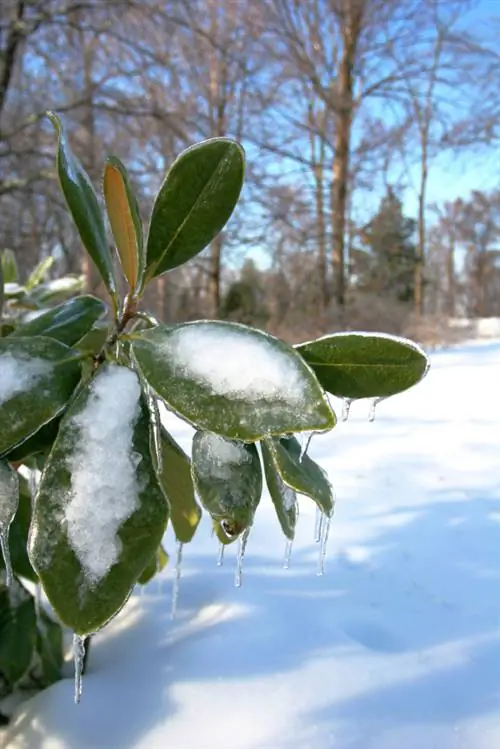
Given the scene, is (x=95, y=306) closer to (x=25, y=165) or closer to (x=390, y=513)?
(x=390, y=513)

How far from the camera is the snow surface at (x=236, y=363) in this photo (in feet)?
1.00

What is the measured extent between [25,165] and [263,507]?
5.65 metres

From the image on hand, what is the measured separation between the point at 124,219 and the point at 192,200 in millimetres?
50

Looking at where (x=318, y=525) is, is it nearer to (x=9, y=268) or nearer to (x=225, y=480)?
(x=225, y=480)

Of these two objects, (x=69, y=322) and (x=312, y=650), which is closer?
(x=69, y=322)

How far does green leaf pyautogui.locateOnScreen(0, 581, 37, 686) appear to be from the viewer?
0.66 metres

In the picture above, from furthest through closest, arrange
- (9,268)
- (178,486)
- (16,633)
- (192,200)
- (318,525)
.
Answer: (9,268) < (318,525) < (16,633) < (178,486) < (192,200)

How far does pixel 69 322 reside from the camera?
1.53 ft

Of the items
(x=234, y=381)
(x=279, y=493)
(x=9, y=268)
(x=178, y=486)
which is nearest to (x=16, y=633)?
(x=178, y=486)

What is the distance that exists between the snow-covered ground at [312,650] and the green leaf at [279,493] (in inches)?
10.0

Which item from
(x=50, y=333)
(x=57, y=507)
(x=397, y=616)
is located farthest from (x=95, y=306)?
(x=397, y=616)

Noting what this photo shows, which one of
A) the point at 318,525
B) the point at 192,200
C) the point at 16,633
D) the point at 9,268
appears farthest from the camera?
the point at 9,268

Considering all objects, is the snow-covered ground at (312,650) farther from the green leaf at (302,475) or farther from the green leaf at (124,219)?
the green leaf at (124,219)

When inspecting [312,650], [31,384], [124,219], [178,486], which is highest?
[124,219]
